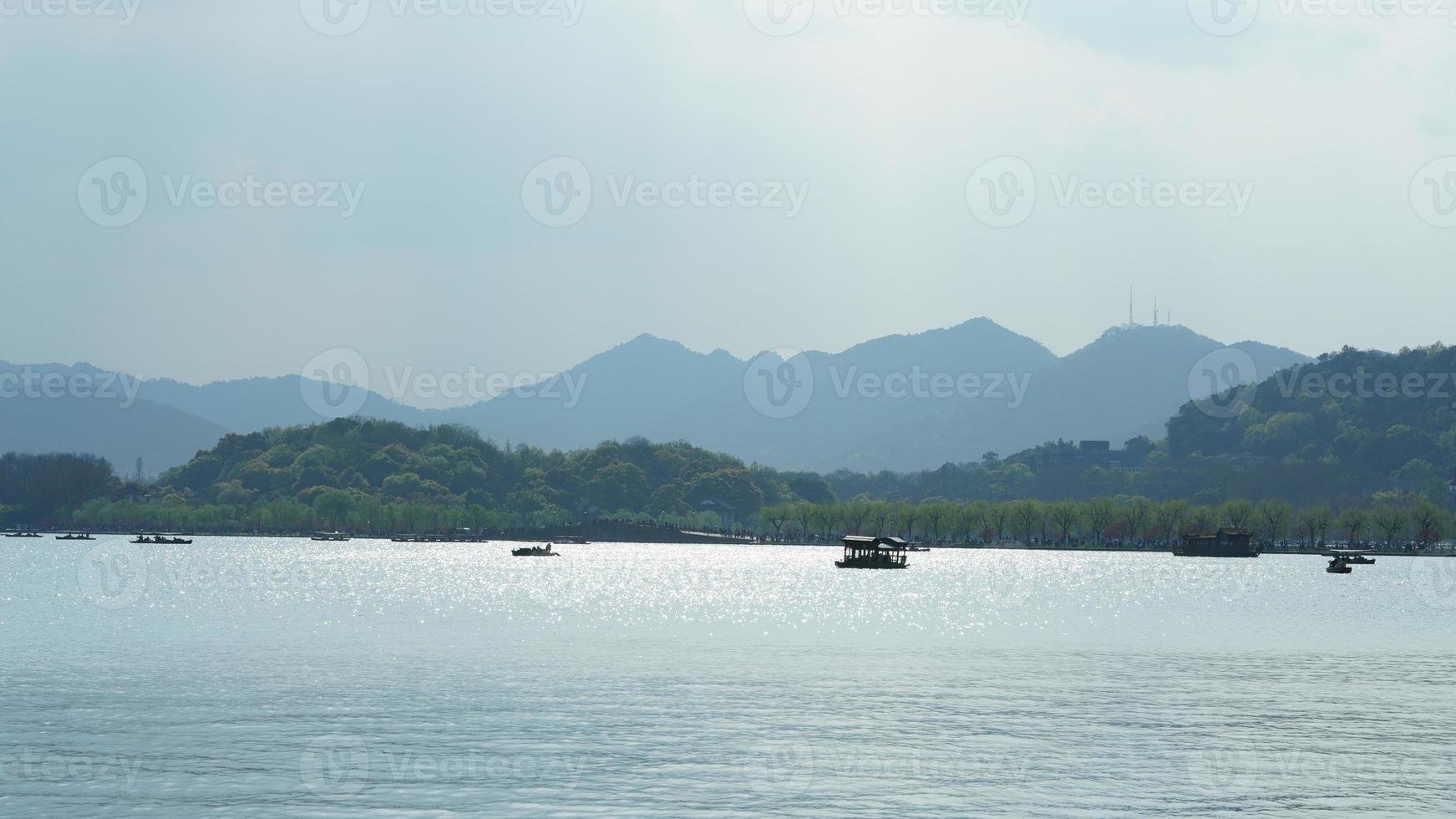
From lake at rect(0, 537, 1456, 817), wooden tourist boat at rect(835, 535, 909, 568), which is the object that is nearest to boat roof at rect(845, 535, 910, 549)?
wooden tourist boat at rect(835, 535, 909, 568)

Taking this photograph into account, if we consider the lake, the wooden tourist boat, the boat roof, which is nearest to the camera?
the lake

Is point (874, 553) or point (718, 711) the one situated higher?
point (874, 553)

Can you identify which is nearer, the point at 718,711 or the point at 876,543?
the point at 718,711

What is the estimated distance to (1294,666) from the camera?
71.5 metres

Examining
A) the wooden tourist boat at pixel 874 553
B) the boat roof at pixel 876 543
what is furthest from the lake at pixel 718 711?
the boat roof at pixel 876 543

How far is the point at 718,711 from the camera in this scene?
53688 millimetres

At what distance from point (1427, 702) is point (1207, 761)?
18341 mm

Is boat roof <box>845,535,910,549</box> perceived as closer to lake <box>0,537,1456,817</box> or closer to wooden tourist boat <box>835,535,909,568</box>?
wooden tourist boat <box>835,535,909,568</box>

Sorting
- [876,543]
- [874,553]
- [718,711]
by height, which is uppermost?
[876,543]

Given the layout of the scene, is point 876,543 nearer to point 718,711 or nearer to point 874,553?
point 874,553

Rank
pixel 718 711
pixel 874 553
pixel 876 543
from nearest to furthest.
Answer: pixel 718 711
pixel 876 543
pixel 874 553

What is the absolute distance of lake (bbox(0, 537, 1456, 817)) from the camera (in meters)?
39.5

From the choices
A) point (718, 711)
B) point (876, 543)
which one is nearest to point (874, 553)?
point (876, 543)

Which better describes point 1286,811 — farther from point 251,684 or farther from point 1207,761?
point 251,684
